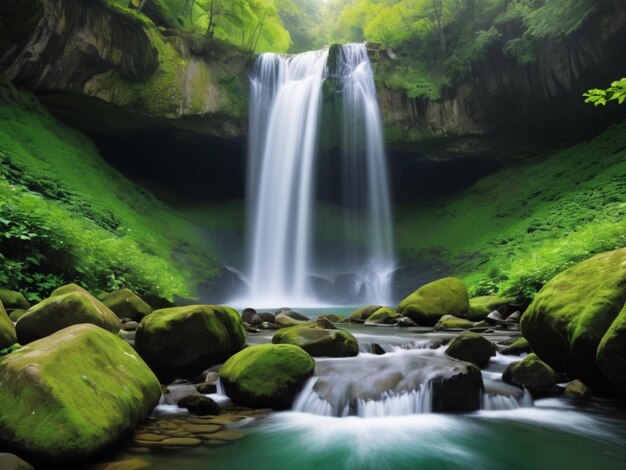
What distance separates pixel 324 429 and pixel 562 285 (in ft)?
12.3

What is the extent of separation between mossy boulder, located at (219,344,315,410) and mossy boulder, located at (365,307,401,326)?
289 inches

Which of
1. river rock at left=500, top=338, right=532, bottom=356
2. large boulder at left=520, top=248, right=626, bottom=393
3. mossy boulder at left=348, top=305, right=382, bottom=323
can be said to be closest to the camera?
large boulder at left=520, top=248, right=626, bottom=393

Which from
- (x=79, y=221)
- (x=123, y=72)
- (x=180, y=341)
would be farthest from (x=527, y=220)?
(x=123, y=72)

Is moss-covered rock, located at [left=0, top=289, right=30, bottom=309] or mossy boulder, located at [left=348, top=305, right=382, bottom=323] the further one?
mossy boulder, located at [left=348, top=305, right=382, bottom=323]

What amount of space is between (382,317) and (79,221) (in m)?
9.55

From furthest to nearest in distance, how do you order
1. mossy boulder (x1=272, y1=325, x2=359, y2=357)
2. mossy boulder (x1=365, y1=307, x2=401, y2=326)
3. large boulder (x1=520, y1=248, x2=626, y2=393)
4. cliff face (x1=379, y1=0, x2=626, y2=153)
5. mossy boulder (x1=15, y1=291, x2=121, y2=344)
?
cliff face (x1=379, y1=0, x2=626, y2=153), mossy boulder (x1=365, y1=307, x2=401, y2=326), mossy boulder (x1=272, y1=325, x2=359, y2=357), mossy boulder (x1=15, y1=291, x2=121, y2=344), large boulder (x1=520, y1=248, x2=626, y2=393)

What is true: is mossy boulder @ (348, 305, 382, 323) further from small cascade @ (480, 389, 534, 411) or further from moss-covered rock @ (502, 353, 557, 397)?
small cascade @ (480, 389, 534, 411)

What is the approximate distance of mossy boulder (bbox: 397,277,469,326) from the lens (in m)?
12.3

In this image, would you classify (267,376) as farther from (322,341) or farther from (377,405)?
(322,341)

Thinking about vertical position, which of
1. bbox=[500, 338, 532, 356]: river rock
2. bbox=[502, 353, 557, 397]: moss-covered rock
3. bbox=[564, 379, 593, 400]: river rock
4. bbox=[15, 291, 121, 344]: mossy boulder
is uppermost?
bbox=[15, 291, 121, 344]: mossy boulder

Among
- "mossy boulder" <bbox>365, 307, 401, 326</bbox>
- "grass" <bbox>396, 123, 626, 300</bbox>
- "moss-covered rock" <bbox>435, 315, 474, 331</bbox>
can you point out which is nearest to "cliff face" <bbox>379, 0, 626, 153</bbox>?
"grass" <bbox>396, 123, 626, 300</bbox>

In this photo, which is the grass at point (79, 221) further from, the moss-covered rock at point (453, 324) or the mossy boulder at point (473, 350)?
the mossy boulder at point (473, 350)

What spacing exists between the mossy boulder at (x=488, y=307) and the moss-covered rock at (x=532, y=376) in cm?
609

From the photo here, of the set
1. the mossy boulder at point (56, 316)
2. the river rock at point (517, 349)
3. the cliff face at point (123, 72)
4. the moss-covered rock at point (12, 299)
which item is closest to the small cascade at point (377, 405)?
the river rock at point (517, 349)
